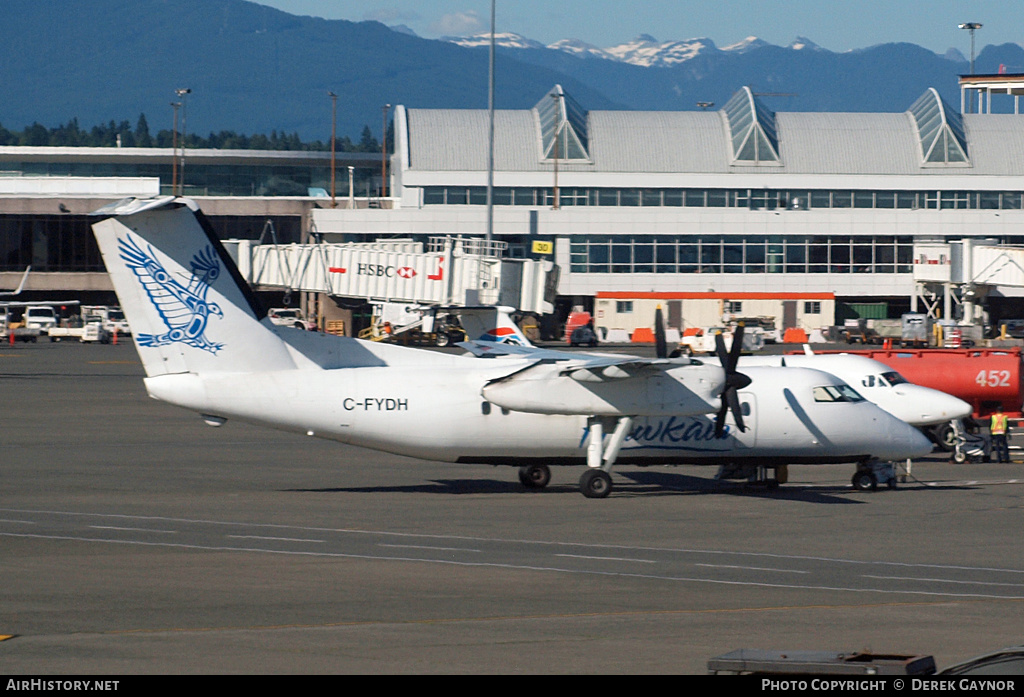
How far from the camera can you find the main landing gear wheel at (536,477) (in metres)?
29.2

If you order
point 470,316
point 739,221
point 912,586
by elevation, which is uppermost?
point 739,221

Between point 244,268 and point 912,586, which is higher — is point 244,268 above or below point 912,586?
above

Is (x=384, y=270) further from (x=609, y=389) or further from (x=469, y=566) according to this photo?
(x=469, y=566)

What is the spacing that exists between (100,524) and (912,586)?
15063mm

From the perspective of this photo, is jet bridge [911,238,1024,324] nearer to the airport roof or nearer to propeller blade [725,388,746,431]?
the airport roof

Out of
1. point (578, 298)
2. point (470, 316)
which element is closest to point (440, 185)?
point (578, 298)

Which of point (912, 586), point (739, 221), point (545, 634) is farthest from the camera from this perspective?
point (739, 221)

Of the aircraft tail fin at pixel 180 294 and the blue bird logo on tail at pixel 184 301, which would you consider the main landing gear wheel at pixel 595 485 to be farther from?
the blue bird logo on tail at pixel 184 301

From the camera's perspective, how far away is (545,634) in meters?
14.9

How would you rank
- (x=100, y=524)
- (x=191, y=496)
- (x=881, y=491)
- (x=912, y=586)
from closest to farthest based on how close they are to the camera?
(x=912, y=586) → (x=100, y=524) → (x=191, y=496) → (x=881, y=491)

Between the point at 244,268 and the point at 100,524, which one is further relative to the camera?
the point at 244,268

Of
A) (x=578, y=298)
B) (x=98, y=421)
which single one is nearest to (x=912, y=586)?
(x=98, y=421)

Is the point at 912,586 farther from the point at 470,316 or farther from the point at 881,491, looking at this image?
the point at 470,316

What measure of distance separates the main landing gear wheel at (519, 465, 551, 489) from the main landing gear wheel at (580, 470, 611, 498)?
1983mm
